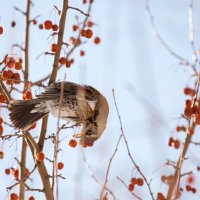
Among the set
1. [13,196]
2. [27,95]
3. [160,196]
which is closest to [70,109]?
[27,95]

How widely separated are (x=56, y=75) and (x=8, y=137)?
648 millimetres

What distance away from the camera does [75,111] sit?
4.32 metres

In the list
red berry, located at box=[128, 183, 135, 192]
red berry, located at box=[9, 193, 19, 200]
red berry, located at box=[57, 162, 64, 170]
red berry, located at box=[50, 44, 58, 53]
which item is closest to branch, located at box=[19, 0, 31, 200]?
red berry, located at box=[9, 193, 19, 200]

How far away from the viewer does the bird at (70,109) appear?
382cm

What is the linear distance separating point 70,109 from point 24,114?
0.57 meters

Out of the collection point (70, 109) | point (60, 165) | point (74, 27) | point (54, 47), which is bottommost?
point (60, 165)

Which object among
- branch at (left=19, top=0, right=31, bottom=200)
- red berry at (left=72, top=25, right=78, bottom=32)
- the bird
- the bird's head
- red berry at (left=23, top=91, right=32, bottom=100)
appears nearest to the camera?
branch at (left=19, top=0, right=31, bottom=200)

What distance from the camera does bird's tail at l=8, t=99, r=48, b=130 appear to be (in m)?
3.71

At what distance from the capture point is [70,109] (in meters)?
4.34

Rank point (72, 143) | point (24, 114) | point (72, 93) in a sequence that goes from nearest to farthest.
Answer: point (72, 143), point (24, 114), point (72, 93)

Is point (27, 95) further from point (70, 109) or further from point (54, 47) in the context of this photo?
point (70, 109)

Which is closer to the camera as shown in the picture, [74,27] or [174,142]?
[174,142]

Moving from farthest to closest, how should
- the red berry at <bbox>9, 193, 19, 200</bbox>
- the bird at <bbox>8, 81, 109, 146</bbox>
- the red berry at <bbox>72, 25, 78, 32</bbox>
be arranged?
the red berry at <bbox>72, 25, 78, 32</bbox>, the bird at <bbox>8, 81, 109, 146</bbox>, the red berry at <bbox>9, 193, 19, 200</bbox>

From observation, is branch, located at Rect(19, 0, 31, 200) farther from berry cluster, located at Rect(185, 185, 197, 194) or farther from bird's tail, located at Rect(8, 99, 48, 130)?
berry cluster, located at Rect(185, 185, 197, 194)
